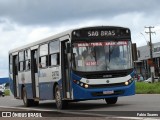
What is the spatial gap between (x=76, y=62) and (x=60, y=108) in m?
2.57

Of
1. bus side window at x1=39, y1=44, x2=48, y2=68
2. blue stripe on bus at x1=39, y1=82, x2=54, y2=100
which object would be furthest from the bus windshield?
bus side window at x1=39, y1=44, x2=48, y2=68

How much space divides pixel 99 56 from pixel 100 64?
0.30 meters

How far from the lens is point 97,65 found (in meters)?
18.2

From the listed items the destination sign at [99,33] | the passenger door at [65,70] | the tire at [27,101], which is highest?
the destination sign at [99,33]

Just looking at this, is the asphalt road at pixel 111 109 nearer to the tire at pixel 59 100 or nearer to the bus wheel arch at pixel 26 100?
the tire at pixel 59 100

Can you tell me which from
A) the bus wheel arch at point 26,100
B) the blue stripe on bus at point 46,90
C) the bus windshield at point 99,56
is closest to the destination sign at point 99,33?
the bus windshield at point 99,56

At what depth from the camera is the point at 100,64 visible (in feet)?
59.8

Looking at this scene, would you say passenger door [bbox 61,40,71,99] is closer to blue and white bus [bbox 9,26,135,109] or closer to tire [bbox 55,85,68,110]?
blue and white bus [bbox 9,26,135,109]

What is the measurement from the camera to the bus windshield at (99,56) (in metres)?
18.2

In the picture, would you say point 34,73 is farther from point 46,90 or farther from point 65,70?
point 65,70

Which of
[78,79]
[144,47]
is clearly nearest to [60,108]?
[78,79]

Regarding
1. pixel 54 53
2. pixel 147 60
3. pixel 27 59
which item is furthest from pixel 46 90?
pixel 147 60

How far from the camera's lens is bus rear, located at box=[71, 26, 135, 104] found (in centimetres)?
1811

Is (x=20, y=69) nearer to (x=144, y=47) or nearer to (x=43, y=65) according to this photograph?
(x=43, y=65)
